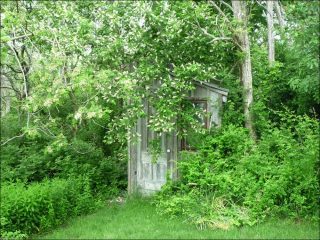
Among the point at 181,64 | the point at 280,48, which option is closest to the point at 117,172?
the point at 181,64

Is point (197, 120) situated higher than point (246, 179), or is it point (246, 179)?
point (197, 120)

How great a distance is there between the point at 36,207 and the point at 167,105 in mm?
3759

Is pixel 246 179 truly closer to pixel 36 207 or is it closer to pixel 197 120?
pixel 197 120

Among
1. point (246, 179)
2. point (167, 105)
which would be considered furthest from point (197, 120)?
point (246, 179)

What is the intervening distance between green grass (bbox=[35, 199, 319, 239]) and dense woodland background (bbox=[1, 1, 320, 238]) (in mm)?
285

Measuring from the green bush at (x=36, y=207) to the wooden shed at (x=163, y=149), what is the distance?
7.65 feet

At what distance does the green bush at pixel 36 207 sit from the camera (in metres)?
8.29

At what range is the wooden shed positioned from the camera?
36.0 feet

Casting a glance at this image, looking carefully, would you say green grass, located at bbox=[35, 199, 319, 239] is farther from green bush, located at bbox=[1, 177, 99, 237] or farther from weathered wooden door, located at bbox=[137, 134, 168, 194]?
weathered wooden door, located at bbox=[137, 134, 168, 194]

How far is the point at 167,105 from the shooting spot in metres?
9.78

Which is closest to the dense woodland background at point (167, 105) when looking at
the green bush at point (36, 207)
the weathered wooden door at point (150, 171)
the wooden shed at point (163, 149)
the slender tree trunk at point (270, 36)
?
the green bush at point (36, 207)

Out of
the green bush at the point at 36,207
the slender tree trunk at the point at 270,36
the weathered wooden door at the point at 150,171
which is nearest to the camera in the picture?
the green bush at the point at 36,207

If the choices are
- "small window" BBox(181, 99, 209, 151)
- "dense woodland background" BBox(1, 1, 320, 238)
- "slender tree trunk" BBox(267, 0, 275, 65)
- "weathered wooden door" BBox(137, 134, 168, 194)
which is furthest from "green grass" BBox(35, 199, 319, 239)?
"slender tree trunk" BBox(267, 0, 275, 65)

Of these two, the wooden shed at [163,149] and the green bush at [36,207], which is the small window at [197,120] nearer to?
the wooden shed at [163,149]
